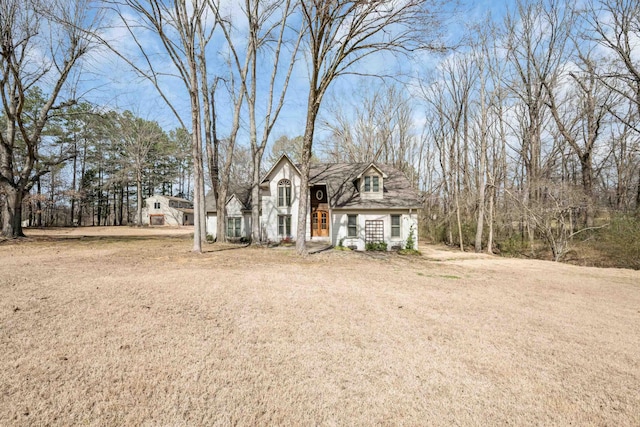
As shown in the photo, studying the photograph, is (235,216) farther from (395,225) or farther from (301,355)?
(301,355)

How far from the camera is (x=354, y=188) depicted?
60.1ft

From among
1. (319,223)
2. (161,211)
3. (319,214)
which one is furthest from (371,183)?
(161,211)

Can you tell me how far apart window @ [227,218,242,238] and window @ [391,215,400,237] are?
10.6m

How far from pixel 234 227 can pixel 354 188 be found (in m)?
9.05

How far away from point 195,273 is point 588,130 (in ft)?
86.8

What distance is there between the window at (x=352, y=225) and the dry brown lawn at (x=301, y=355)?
1082 centimetres

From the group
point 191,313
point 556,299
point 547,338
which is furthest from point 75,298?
point 556,299

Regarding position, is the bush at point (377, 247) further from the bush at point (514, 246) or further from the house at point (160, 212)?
the house at point (160, 212)

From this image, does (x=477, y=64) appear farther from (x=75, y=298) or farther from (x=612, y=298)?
(x=75, y=298)

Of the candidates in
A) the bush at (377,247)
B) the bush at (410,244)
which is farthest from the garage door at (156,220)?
the bush at (410,244)

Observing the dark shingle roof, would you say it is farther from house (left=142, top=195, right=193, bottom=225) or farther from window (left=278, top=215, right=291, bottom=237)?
house (left=142, top=195, right=193, bottom=225)

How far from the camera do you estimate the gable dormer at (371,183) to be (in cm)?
1766

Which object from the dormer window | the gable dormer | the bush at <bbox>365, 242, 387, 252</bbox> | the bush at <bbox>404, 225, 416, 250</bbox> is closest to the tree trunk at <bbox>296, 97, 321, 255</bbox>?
the bush at <bbox>365, 242, 387, 252</bbox>

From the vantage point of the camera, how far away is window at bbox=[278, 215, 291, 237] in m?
18.9
